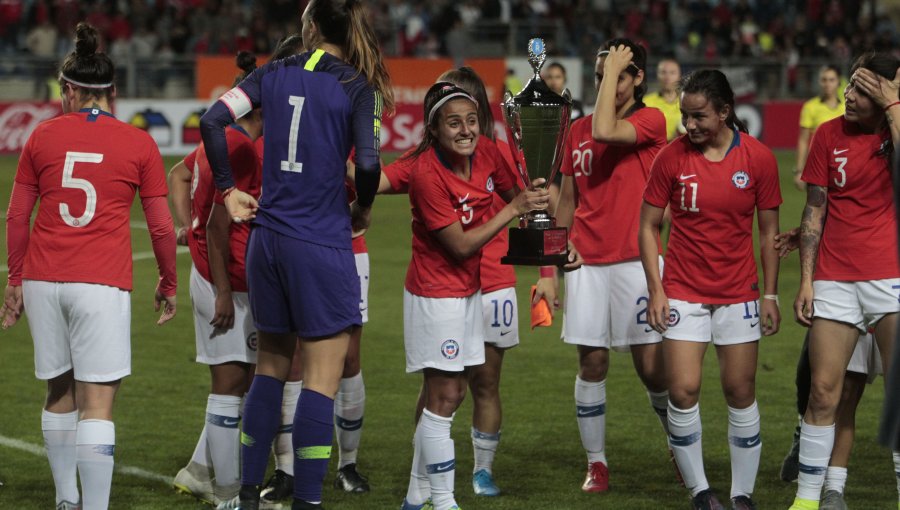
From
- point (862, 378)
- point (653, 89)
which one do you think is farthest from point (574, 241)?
point (653, 89)

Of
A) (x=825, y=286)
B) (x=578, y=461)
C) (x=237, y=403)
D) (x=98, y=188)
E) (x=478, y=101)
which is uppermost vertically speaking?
(x=478, y=101)

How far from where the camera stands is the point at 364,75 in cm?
485

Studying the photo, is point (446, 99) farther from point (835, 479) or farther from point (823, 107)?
point (823, 107)

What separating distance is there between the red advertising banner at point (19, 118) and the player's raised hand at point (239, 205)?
17.2 metres

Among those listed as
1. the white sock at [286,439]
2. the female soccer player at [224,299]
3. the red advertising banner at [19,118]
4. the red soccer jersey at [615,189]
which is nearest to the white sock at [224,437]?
the female soccer player at [224,299]

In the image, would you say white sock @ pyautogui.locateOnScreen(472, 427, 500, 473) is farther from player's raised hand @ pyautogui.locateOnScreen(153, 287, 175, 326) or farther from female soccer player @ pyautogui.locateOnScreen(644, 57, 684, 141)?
female soccer player @ pyautogui.locateOnScreen(644, 57, 684, 141)

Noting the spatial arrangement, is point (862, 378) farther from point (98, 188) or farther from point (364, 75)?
point (98, 188)

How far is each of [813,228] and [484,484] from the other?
1901 mm

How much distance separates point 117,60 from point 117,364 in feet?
60.6

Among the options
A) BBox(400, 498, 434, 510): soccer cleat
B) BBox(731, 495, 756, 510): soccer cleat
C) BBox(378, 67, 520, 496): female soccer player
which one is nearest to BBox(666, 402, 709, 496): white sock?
BBox(731, 495, 756, 510): soccer cleat

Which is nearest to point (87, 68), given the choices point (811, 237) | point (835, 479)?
point (811, 237)

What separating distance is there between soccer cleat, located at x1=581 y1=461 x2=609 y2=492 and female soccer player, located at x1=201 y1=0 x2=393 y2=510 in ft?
5.40

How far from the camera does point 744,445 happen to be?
211 inches

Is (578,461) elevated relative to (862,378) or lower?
lower
